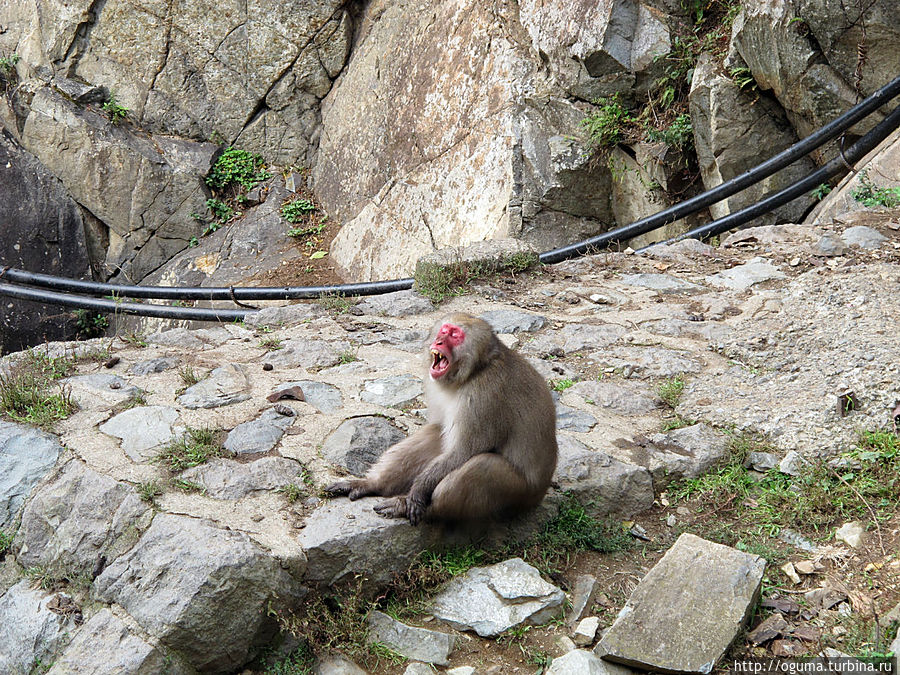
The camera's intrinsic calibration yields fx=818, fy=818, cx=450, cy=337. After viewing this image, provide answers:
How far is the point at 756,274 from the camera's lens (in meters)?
6.46

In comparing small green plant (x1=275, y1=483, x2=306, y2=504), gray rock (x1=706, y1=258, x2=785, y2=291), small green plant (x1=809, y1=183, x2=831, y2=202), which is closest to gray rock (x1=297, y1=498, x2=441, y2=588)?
small green plant (x1=275, y1=483, x2=306, y2=504)

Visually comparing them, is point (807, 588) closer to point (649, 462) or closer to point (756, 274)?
point (649, 462)

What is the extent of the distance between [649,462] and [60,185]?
10.2 metres

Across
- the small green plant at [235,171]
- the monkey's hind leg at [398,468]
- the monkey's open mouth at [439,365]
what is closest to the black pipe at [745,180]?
the monkey's hind leg at [398,468]

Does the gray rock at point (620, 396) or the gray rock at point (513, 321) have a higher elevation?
the gray rock at point (513, 321)

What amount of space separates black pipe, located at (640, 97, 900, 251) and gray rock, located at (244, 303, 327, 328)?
3110mm

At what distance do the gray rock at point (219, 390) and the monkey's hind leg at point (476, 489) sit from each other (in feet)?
5.39

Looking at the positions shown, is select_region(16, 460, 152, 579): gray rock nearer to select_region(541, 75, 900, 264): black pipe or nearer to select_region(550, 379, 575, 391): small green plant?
select_region(550, 379, 575, 391): small green plant

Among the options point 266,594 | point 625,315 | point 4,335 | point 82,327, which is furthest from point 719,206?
point 4,335

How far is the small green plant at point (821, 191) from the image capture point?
7617mm

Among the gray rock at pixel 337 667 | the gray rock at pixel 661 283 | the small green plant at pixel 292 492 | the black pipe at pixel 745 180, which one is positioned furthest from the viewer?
the black pipe at pixel 745 180

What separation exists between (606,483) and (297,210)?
847 centimetres

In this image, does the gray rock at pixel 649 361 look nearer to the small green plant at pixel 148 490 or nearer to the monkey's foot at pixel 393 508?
the monkey's foot at pixel 393 508

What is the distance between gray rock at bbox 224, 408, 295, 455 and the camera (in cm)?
400
